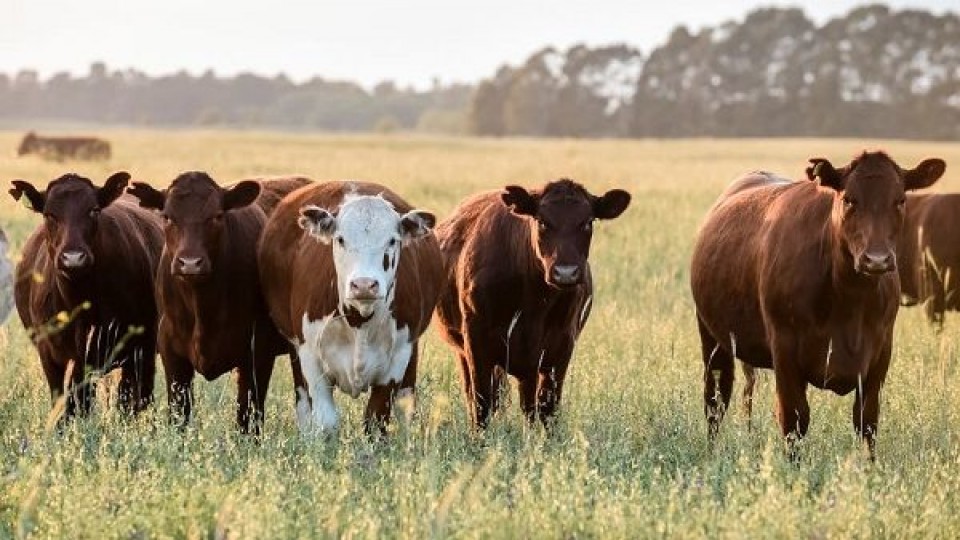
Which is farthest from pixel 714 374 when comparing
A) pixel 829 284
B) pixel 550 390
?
pixel 829 284

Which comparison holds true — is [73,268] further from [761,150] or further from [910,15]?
[910,15]

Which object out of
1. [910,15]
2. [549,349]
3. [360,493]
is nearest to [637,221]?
[549,349]

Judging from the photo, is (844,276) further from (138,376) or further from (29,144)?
(29,144)

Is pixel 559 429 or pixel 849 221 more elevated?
pixel 849 221

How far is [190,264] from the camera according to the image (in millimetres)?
7133

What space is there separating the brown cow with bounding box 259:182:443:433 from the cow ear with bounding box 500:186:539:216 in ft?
1.76

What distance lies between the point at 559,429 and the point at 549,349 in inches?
23.4

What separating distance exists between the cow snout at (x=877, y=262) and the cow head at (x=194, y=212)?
315cm

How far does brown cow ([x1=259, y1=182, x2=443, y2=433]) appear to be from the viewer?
276 inches

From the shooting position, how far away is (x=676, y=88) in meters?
86.7

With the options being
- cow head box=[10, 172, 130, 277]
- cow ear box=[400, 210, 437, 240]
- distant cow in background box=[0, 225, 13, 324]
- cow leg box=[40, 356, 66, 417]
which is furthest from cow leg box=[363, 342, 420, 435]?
distant cow in background box=[0, 225, 13, 324]

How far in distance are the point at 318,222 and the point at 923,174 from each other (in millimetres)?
2949

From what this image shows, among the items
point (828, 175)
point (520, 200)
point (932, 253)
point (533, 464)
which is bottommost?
point (932, 253)

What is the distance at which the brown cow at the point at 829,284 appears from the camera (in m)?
6.70
